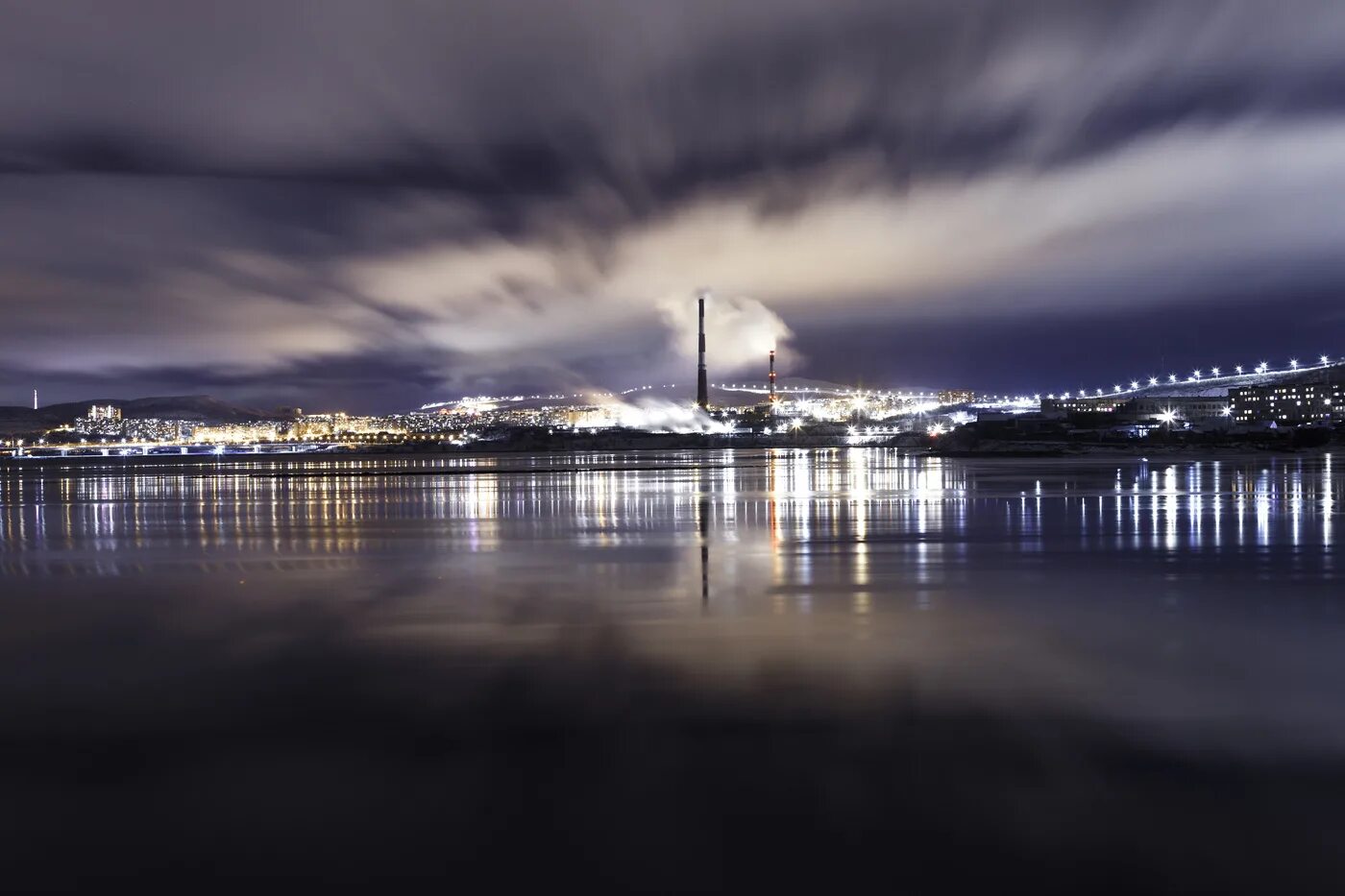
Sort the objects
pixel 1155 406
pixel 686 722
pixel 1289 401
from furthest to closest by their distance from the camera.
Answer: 1. pixel 1155 406
2. pixel 1289 401
3. pixel 686 722

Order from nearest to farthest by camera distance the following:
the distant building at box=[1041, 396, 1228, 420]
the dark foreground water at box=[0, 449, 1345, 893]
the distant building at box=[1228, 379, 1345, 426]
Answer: the dark foreground water at box=[0, 449, 1345, 893], the distant building at box=[1228, 379, 1345, 426], the distant building at box=[1041, 396, 1228, 420]

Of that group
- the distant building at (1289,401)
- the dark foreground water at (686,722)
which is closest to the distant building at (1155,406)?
the distant building at (1289,401)

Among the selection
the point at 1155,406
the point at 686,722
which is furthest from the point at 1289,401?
the point at 686,722

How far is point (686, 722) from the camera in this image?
209 inches

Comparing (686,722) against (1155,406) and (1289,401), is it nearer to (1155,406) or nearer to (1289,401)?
(1155,406)

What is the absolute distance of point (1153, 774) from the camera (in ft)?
14.8

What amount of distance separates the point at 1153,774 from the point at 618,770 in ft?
8.22

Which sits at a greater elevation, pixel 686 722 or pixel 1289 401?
pixel 1289 401

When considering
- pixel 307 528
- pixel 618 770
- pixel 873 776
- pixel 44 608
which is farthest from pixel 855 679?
pixel 307 528

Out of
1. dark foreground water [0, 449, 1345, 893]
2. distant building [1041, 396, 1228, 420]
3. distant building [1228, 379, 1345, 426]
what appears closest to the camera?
dark foreground water [0, 449, 1345, 893]

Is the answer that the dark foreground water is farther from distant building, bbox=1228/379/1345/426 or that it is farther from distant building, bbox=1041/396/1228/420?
distant building, bbox=1228/379/1345/426

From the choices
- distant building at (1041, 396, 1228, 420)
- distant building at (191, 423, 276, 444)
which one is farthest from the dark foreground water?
distant building at (191, 423, 276, 444)

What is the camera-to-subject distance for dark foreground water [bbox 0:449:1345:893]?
372 cm

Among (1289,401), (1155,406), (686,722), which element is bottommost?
(686,722)
